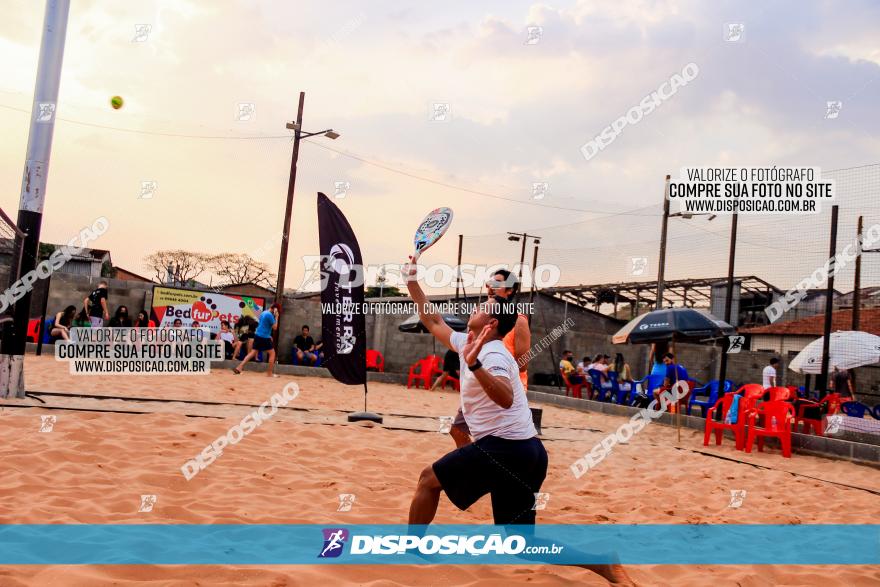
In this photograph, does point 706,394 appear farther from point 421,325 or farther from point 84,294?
point 84,294

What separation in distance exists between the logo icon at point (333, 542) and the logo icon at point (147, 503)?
112 cm

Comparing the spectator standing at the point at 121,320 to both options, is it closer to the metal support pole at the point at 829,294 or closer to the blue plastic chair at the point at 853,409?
the metal support pole at the point at 829,294

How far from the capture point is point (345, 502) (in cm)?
439

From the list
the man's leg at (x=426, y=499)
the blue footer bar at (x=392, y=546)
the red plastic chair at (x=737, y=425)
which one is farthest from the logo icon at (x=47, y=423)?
the red plastic chair at (x=737, y=425)

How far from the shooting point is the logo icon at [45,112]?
7461 millimetres

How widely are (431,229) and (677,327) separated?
25.1 feet

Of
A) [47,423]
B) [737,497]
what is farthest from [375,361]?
[737,497]

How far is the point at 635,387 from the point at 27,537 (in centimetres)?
1244

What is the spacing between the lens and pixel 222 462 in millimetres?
5172

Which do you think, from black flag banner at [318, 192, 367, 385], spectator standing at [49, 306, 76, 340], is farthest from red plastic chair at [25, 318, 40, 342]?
black flag banner at [318, 192, 367, 385]

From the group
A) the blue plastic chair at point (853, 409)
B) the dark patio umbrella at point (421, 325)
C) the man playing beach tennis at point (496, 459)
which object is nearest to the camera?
the man playing beach tennis at point (496, 459)

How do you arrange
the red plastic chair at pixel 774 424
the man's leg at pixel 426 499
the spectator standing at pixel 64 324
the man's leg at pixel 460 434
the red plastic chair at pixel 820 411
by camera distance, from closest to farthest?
the man's leg at pixel 426 499 → the man's leg at pixel 460 434 → the red plastic chair at pixel 774 424 → the red plastic chair at pixel 820 411 → the spectator standing at pixel 64 324

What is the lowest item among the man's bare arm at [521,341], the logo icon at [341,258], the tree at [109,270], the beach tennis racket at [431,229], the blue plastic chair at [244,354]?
the blue plastic chair at [244,354]

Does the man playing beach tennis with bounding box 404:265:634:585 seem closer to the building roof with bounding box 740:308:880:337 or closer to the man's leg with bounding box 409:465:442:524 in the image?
the man's leg with bounding box 409:465:442:524
